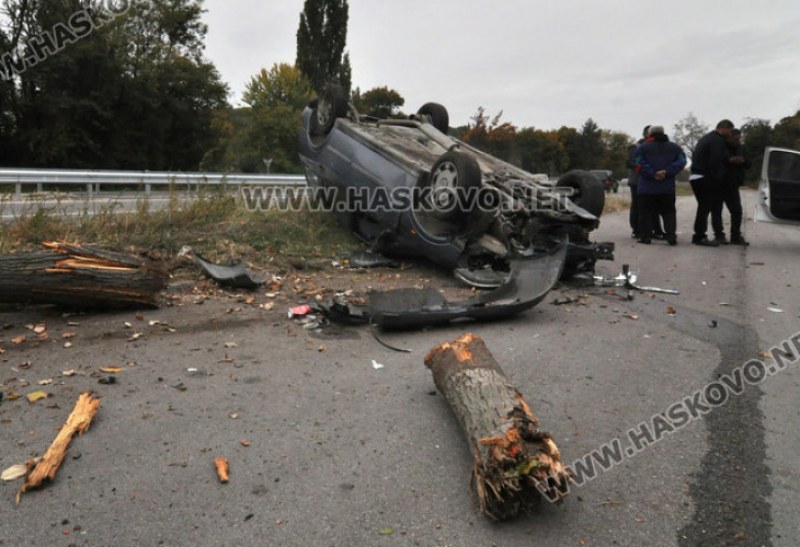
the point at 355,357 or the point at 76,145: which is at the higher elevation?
the point at 76,145

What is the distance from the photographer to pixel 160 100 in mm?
28078

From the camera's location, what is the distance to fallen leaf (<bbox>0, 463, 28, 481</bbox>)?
2.35 meters

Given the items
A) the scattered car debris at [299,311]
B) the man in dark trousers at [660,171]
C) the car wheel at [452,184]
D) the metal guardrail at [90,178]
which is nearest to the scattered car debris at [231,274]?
the scattered car debris at [299,311]

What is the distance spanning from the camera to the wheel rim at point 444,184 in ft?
18.6

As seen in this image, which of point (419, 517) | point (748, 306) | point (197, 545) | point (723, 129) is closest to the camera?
point (197, 545)

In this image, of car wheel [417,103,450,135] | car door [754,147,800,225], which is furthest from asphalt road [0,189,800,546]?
car door [754,147,800,225]

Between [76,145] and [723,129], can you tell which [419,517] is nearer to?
[723,129]

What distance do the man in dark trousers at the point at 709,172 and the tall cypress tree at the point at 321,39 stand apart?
3668 cm

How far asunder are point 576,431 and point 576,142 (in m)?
42.9

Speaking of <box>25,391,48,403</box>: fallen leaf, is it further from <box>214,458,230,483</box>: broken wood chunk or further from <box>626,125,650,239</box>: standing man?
<box>626,125,650,239</box>: standing man

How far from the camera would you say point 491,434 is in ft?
7.59

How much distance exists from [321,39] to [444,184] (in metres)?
41.6

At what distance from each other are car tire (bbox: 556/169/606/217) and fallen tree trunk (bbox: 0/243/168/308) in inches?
178

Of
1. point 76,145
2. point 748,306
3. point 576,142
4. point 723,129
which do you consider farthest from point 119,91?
point 576,142
